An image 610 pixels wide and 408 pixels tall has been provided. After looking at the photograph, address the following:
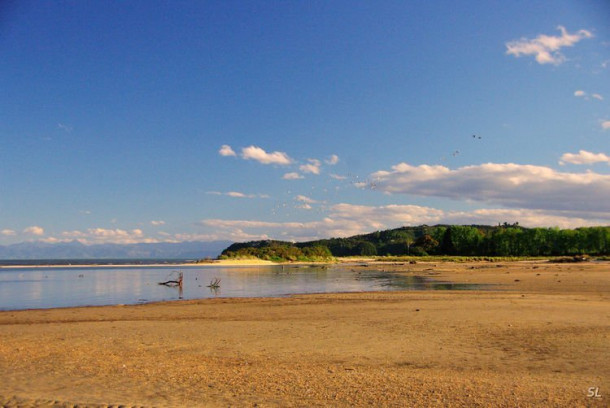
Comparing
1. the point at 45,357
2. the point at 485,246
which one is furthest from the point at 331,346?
the point at 485,246

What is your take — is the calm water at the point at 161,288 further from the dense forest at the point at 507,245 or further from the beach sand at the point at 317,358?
the dense forest at the point at 507,245

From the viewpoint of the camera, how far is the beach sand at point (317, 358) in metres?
9.91

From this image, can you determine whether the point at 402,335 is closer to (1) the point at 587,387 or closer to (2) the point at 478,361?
(2) the point at 478,361

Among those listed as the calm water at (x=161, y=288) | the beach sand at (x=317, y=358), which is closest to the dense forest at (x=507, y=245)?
the calm water at (x=161, y=288)

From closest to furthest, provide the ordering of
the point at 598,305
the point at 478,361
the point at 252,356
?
the point at 478,361
the point at 252,356
the point at 598,305

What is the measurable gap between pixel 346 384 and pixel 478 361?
15.1 ft

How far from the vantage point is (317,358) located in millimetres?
13852

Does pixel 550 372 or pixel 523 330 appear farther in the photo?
pixel 523 330

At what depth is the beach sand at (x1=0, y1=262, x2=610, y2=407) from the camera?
9.91 meters

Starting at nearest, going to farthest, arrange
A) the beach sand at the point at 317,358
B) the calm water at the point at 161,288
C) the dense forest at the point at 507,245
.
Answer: the beach sand at the point at 317,358 < the calm water at the point at 161,288 < the dense forest at the point at 507,245

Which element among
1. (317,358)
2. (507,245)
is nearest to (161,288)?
(317,358)

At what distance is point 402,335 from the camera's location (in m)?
17.2

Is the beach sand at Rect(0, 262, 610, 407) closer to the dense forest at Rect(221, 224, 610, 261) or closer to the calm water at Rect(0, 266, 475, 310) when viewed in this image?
the calm water at Rect(0, 266, 475, 310)

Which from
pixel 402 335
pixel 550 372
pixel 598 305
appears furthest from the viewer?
pixel 598 305
